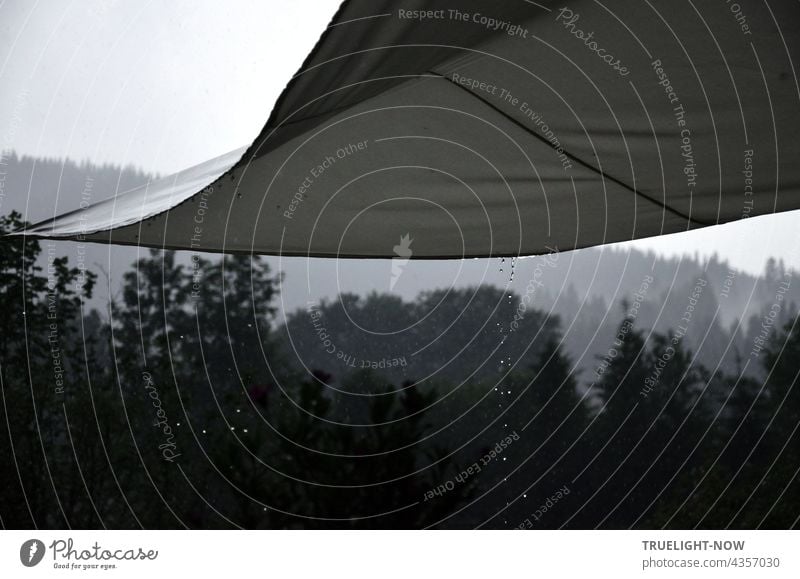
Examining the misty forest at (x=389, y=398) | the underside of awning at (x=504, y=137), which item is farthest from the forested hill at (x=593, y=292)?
the underside of awning at (x=504, y=137)

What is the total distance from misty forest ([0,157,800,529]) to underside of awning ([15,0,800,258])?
982 millimetres

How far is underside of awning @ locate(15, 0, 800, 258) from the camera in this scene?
96 cm

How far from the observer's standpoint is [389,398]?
2.46 metres

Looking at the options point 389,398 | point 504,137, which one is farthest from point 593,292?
point 504,137

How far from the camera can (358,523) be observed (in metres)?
2.36

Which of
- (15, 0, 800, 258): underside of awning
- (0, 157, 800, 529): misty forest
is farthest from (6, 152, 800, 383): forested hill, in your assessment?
(15, 0, 800, 258): underside of awning

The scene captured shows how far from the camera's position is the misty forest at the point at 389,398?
2.32 meters

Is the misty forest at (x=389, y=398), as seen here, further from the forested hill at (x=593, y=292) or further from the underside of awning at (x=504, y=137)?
the underside of awning at (x=504, y=137)

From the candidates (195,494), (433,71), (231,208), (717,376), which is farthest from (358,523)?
(433,71)

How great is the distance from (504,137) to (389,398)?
4.37ft

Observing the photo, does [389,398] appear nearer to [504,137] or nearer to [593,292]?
[593,292]

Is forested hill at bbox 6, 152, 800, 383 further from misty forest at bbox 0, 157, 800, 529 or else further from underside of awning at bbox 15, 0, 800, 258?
underside of awning at bbox 15, 0, 800, 258

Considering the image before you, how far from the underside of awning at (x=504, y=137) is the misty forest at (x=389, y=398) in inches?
38.7

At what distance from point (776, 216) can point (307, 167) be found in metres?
1.98
